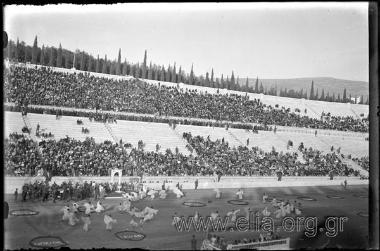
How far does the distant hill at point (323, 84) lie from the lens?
1358cm

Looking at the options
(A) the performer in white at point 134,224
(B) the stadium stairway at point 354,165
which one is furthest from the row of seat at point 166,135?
(A) the performer in white at point 134,224

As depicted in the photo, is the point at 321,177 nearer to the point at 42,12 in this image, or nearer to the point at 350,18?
the point at 350,18

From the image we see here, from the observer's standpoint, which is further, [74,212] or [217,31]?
[217,31]

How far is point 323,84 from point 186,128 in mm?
5216

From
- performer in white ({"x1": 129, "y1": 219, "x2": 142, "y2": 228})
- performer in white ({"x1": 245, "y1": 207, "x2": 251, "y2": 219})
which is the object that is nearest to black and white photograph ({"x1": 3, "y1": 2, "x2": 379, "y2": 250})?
performer in white ({"x1": 129, "y1": 219, "x2": 142, "y2": 228})

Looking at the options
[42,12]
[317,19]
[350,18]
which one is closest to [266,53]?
[317,19]

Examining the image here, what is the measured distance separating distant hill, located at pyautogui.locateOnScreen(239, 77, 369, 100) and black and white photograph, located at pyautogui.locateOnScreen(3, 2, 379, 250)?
7 centimetres

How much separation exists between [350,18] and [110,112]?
8493mm

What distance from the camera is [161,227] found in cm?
1202

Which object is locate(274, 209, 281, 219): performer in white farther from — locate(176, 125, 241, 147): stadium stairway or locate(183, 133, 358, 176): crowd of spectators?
locate(176, 125, 241, 147): stadium stairway

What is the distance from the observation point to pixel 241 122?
1597cm

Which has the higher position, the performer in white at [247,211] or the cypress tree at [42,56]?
the cypress tree at [42,56]

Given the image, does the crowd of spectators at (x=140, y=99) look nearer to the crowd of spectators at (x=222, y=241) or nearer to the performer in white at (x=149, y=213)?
the performer in white at (x=149, y=213)

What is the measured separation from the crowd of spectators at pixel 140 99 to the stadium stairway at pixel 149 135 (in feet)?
1.62
